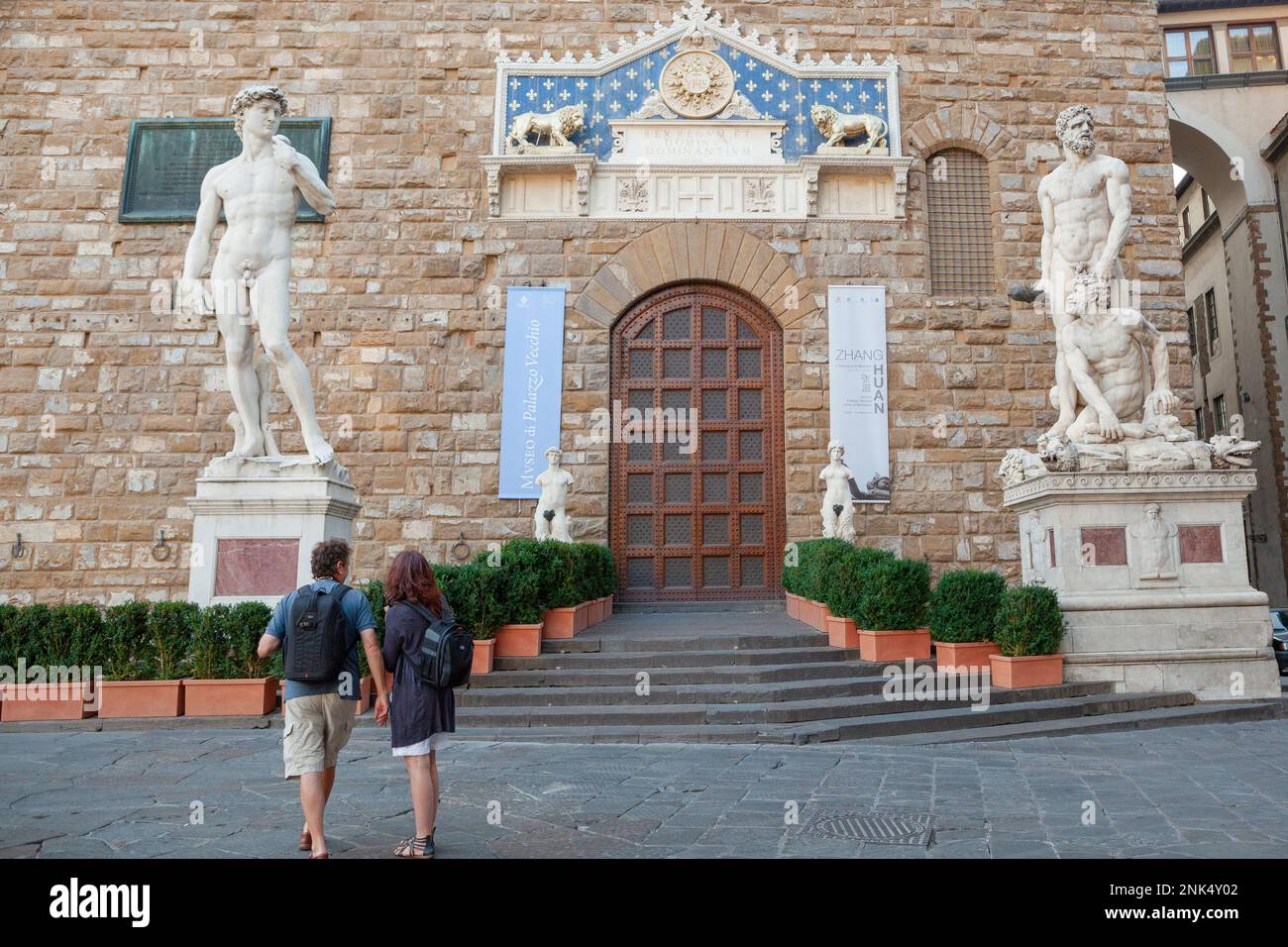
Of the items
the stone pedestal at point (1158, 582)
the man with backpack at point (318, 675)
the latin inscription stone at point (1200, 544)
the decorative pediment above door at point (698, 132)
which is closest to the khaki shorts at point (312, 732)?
the man with backpack at point (318, 675)

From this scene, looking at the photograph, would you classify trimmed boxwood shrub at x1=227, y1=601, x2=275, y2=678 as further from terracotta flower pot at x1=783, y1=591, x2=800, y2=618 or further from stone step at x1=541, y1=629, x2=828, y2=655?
terracotta flower pot at x1=783, y1=591, x2=800, y2=618

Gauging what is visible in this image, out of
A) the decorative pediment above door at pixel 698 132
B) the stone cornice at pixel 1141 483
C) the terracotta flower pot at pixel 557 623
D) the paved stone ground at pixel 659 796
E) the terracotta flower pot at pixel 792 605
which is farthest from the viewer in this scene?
the decorative pediment above door at pixel 698 132

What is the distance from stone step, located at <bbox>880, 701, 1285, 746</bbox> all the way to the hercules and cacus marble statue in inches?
86.1

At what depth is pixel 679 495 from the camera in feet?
41.2

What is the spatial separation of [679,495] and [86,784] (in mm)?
8398

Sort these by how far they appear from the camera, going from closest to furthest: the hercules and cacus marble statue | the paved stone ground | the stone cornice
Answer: the paved stone ground → the stone cornice → the hercules and cacus marble statue

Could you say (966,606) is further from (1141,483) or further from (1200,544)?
(1200,544)

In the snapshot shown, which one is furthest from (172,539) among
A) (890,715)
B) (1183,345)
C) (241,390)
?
(1183,345)

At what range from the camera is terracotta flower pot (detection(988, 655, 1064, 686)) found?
26.1ft

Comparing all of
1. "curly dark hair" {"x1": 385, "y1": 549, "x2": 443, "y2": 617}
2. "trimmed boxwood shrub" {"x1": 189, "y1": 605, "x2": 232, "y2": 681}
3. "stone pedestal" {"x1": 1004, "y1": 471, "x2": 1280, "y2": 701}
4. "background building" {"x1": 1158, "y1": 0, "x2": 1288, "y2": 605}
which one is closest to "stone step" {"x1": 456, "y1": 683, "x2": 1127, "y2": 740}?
"stone pedestal" {"x1": 1004, "y1": 471, "x2": 1280, "y2": 701}

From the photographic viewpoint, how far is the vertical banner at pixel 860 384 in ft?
40.2

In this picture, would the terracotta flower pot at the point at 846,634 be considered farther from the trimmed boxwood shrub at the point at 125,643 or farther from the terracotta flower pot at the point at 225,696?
the trimmed boxwood shrub at the point at 125,643

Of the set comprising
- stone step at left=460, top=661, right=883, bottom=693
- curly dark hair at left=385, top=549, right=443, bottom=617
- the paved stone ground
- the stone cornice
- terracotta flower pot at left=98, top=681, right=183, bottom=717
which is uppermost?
the stone cornice

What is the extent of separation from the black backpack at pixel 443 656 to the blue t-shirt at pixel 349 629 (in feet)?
1.04
